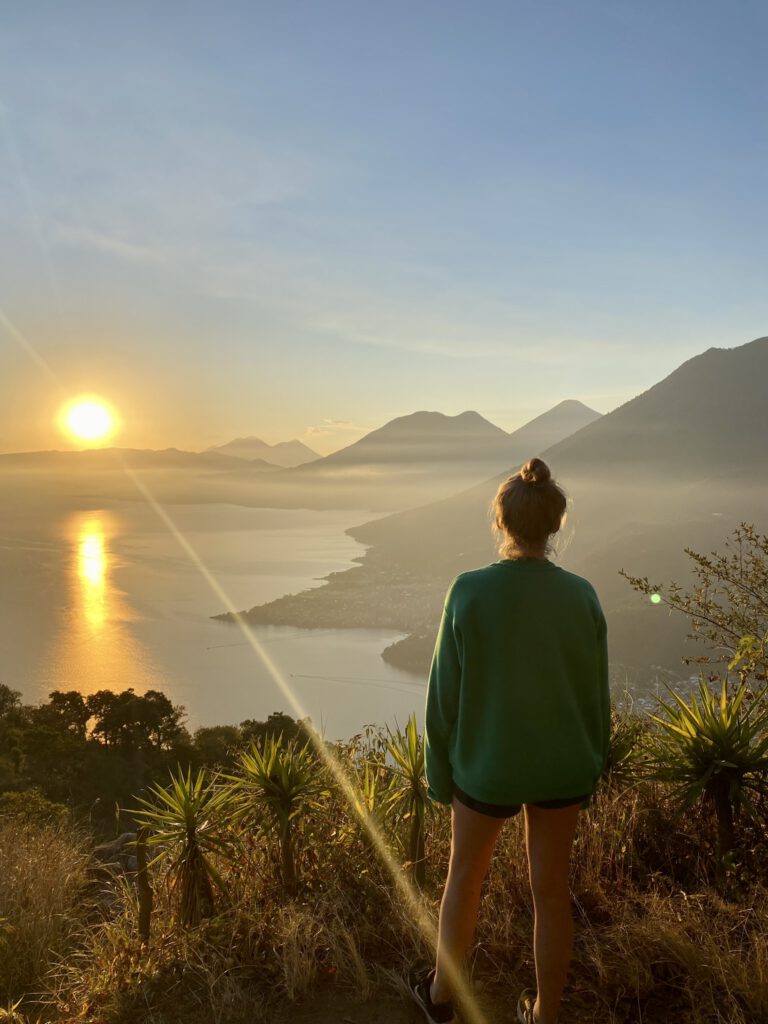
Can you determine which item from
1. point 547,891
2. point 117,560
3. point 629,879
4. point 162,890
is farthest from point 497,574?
point 117,560

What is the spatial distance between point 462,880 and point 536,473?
1039 millimetres

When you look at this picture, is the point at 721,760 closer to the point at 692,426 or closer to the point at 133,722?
the point at 133,722

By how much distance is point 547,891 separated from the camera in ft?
5.77

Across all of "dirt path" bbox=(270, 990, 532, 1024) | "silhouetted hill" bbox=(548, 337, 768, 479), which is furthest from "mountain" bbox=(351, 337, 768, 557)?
"dirt path" bbox=(270, 990, 532, 1024)

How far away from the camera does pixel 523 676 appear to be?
164cm

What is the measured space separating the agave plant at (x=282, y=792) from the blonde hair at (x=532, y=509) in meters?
1.51

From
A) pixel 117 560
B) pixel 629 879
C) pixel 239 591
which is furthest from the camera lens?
pixel 117 560

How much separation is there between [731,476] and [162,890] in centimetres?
15569

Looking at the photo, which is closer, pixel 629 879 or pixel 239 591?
pixel 629 879

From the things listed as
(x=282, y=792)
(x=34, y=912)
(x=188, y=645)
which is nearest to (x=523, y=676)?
(x=282, y=792)

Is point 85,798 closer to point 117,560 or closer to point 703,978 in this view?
point 703,978

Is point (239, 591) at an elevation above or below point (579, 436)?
below

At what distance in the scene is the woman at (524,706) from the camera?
→ 5.37 feet

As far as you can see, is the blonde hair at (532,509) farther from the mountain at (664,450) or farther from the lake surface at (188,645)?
the mountain at (664,450)
